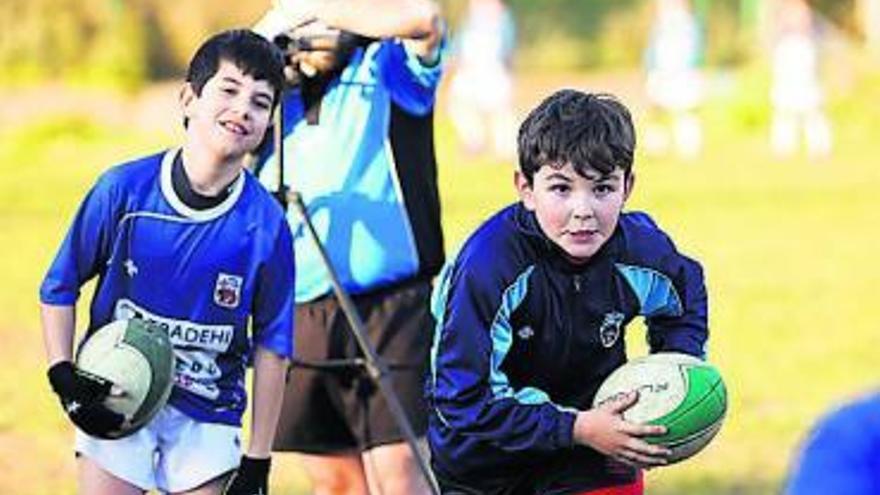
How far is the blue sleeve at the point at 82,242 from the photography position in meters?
6.04

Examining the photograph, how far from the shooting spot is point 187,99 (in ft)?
20.1

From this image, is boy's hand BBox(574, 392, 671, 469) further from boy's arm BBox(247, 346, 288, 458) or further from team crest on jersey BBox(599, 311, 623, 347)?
boy's arm BBox(247, 346, 288, 458)

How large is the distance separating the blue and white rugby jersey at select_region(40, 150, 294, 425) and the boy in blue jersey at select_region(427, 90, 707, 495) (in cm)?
64

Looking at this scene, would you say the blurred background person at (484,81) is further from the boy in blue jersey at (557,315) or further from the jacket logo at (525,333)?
the jacket logo at (525,333)

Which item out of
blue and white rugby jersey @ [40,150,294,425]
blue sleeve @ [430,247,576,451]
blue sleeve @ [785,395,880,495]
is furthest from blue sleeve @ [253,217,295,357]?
blue sleeve @ [785,395,880,495]

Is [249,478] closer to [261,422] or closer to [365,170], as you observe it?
[261,422]

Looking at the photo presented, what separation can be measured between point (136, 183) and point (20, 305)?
9.49 m

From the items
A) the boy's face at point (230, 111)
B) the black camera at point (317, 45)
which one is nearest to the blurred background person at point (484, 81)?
the black camera at point (317, 45)

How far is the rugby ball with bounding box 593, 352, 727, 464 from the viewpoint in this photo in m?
5.31

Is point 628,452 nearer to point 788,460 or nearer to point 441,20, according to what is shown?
point 441,20

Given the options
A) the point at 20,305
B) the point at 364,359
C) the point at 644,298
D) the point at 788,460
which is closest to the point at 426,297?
the point at 364,359

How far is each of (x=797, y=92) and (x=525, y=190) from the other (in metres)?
26.6

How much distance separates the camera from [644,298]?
5625 mm

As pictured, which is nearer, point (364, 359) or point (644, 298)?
point (644, 298)
